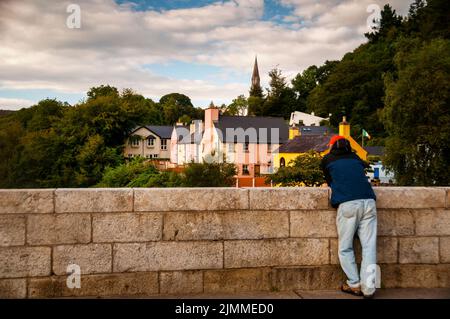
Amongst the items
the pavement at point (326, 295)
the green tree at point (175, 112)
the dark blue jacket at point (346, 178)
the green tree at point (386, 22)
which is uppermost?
the green tree at point (386, 22)

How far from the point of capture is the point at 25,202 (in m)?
4.59

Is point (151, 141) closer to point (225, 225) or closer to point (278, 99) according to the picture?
point (278, 99)

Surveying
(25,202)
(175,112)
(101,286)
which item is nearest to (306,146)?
(101,286)

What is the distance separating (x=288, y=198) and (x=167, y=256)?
4.87 ft

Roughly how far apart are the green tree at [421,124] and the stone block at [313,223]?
3553 centimetres

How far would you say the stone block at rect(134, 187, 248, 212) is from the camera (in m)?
4.74

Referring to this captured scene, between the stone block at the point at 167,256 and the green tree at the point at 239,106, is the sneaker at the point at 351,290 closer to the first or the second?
the stone block at the point at 167,256

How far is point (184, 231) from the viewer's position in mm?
4773

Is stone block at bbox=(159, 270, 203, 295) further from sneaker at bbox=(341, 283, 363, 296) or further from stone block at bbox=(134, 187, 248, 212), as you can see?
sneaker at bbox=(341, 283, 363, 296)

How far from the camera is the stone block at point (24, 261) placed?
4523 millimetres

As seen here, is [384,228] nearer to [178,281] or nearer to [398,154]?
[178,281]

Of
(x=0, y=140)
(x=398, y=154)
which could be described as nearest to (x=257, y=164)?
(x=398, y=154)

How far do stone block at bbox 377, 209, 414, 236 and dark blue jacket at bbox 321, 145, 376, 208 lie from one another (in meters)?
0.57

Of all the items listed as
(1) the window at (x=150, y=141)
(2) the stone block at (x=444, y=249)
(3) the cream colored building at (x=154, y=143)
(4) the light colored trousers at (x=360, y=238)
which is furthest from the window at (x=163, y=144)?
(4) the light colored trousers at (x=360, y=238)
